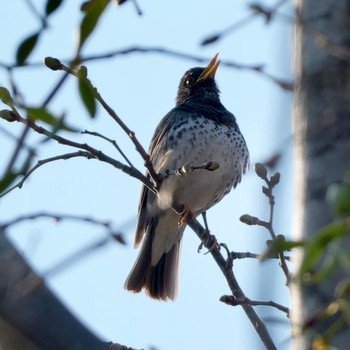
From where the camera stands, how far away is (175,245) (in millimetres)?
7574

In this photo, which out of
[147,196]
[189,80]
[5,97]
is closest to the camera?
[5,97]

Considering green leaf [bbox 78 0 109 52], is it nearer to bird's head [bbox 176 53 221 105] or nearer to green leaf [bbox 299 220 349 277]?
green leaf [bbox 299 220 349 277]

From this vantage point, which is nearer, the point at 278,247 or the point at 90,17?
the point at 278,247

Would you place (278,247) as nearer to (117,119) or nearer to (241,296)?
(117,119)

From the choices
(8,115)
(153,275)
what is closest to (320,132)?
(8,115)

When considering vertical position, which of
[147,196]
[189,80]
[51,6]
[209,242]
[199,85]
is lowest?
[51,6]

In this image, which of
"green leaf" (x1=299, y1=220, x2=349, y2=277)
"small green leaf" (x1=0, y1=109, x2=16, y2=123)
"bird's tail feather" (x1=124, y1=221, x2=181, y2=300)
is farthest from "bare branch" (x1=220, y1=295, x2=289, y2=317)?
"bird's tail feather" (x1=124, y1=221, x2=181, y2=300)

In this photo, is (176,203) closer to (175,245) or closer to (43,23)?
(175,245)

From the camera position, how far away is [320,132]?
1.86 metres

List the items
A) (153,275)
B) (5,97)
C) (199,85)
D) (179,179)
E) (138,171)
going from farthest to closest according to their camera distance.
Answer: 1. (199,85)
2. (153,275)
3. (179,179)
4. (138,171)
5. (5,97)

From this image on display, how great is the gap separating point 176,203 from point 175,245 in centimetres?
112

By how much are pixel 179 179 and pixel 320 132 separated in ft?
16.2

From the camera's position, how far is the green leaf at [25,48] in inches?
78.2

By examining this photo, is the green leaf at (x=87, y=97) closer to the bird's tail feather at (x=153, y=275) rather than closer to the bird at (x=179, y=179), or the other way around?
the bird at (x=179, y=179)
